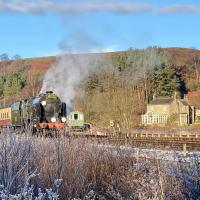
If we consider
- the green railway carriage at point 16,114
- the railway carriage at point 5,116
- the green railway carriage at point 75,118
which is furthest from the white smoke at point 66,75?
the green railway carriage at point 16,114

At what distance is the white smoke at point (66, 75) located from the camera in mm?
48750

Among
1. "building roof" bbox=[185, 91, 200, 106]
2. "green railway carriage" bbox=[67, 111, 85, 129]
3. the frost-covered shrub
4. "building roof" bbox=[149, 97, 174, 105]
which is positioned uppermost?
"building roof" bbox=[185, 91, 200, 106]

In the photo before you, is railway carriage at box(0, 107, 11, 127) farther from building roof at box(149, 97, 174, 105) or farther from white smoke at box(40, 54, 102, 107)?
building roof at box(149, 97, 174, 105)

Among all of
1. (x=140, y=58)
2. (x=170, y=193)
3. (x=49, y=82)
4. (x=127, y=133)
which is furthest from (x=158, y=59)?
(x=170, y=193)

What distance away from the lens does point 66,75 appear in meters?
52.4

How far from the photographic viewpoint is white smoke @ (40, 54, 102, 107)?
48750 millimetres

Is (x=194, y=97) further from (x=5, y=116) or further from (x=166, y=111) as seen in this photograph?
(x=5, y=116)

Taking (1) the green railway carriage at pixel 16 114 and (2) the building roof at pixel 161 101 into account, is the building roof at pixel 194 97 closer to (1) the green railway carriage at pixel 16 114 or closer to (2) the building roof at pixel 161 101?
(2) the building roof at pixel 161 101

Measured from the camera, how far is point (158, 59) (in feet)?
261

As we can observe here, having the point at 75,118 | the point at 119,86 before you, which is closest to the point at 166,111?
the point at 119,86

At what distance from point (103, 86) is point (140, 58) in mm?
19427

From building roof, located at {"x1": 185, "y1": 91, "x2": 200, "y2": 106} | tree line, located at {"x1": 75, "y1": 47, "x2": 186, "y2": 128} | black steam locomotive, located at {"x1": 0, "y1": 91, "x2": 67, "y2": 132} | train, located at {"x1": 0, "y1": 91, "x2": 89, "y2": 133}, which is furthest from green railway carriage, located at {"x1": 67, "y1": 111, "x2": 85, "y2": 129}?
building roof, located at {"x1": 185, "y1": 91, "x2": 200, "y2": 106}

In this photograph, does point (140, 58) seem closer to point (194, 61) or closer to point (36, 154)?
point (194, 61)

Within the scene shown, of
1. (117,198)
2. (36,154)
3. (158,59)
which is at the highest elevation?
(158,59)
